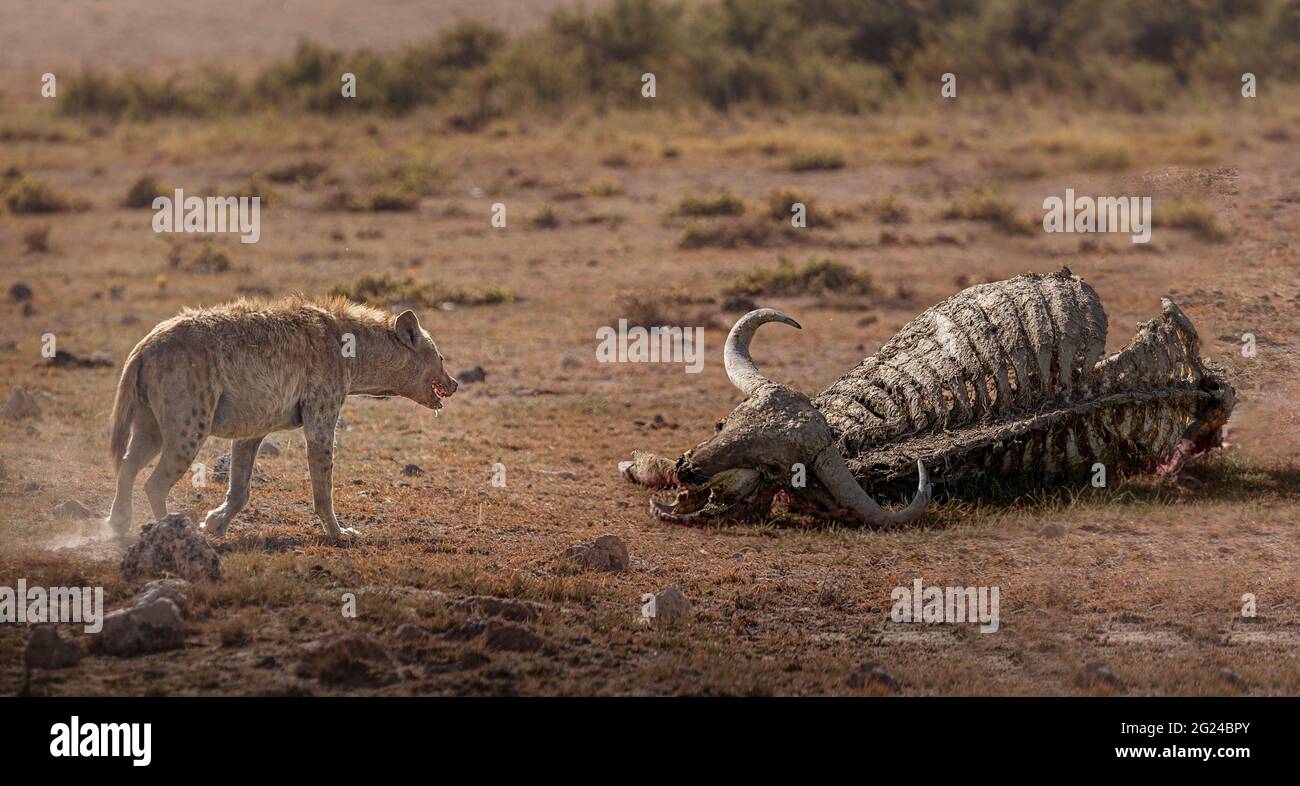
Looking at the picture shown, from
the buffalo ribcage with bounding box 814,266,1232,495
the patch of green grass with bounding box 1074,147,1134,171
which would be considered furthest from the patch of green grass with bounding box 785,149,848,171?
the buffalo ribcage with bounding box 814,266,1232,495

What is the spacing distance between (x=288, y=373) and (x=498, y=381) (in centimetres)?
590

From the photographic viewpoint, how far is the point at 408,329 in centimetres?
933

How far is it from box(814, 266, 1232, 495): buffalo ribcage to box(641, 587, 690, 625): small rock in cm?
229

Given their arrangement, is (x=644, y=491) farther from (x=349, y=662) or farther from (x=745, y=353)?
(x=349, y=662)

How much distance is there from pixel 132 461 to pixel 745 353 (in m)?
4.02

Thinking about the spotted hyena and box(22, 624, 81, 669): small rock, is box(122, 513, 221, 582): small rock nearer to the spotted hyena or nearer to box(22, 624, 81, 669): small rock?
the spotted hyena

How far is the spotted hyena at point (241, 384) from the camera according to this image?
811 centimetres

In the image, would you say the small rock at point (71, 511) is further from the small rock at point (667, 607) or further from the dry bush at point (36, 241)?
the dry bush at point (36, 241)

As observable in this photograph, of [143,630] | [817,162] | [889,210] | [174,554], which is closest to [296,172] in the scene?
[817,162]

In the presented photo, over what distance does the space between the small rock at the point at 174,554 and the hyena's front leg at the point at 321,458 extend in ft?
4.10

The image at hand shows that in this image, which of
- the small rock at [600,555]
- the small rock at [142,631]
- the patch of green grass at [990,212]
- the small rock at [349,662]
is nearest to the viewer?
the small rock at [349,662]

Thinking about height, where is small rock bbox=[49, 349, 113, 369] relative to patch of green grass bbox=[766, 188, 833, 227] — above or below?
below

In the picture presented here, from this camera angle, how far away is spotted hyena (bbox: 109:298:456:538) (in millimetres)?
8109

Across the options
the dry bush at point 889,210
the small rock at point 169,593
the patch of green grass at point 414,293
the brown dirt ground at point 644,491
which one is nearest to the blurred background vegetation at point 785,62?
the brown dirt ground at point 644,491
